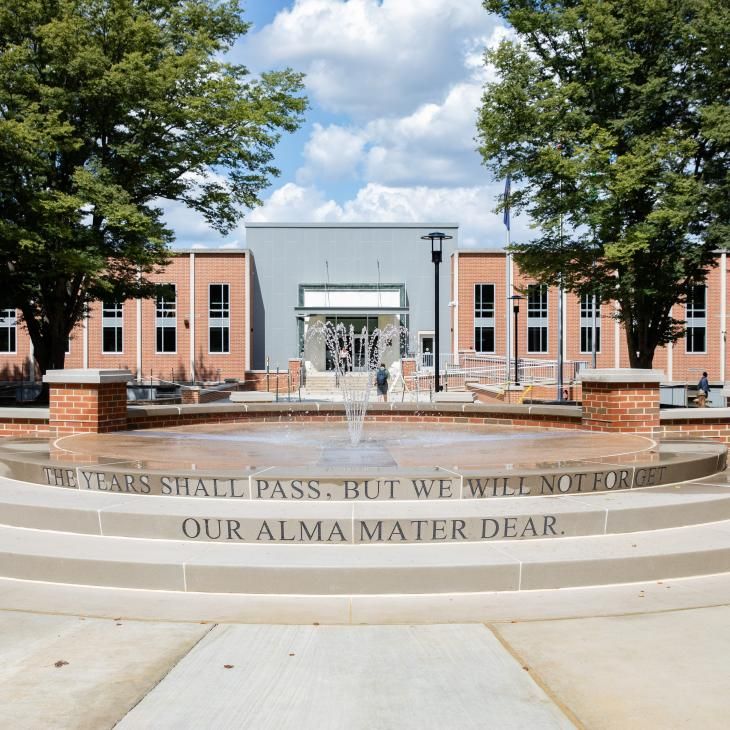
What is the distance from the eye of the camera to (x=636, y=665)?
4.26 m

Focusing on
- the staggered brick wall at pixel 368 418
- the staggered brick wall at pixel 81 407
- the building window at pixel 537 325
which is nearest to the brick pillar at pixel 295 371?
the building window at pixel 537 325

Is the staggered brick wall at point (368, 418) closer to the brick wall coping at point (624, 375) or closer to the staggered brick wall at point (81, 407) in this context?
the staggered brick wall at point (81, 407)

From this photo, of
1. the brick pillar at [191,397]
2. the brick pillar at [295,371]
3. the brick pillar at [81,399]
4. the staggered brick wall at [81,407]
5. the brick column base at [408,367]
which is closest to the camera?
the brick pillar at [81,399]

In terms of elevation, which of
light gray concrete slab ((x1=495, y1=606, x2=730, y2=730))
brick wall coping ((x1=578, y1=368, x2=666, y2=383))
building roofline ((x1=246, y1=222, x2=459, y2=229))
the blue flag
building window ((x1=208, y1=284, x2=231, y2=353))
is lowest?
light gray concrete slab ((x1=495, y1=606, x2=730, y2=730))

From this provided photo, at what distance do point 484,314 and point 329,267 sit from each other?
1069cm

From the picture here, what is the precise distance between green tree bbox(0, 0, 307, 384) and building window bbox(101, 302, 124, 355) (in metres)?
24.2

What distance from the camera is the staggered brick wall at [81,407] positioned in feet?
37.6

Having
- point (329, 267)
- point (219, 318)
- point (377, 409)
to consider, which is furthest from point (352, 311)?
point (377, 409)

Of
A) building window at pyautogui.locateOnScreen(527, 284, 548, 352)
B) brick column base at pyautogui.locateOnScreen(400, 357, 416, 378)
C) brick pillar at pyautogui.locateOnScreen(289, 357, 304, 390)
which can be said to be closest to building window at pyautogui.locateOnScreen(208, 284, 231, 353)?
brick pillar at pyautogui.locateOnScreen(289, 357, 304, 390)

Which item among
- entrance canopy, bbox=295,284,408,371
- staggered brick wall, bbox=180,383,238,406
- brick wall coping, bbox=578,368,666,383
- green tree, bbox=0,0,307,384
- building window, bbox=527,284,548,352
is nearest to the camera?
brick wall coping, bbox=578,368,666,383

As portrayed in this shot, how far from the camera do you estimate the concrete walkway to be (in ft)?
12.1

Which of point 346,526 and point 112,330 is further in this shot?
point 112,330

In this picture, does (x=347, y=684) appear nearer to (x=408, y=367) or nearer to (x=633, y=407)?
(x=633, y=407)

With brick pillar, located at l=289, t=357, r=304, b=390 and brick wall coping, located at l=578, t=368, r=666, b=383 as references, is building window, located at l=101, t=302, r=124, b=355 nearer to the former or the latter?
brick pillar, located at l=289, t=357, r=304, b=390
